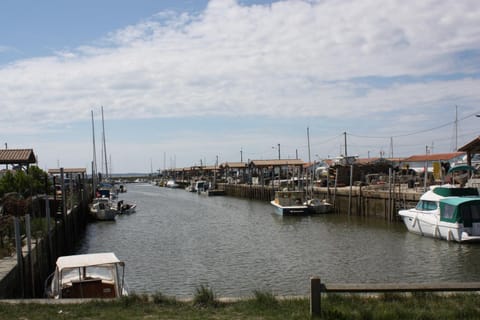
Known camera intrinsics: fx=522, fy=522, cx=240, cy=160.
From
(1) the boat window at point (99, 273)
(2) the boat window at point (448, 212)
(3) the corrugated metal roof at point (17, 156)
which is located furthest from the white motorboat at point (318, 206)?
(1) the boat window at point (99, 273)

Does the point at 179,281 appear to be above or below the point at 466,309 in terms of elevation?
below

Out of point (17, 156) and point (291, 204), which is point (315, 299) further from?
point (291, 204)

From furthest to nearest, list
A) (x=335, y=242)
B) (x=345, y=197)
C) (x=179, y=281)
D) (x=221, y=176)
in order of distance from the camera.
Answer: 1. (x=221, y=176)
2. (x=345, y=197)
3. (x=335, y=242)
4. (x=179, y=281)

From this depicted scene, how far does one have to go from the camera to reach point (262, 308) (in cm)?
1092

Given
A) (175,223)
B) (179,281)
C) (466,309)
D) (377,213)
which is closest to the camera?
(466,309)

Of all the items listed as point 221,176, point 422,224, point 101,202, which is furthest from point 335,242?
point 221,176

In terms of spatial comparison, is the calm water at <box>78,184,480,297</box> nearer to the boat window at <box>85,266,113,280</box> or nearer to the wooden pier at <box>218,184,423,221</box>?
the wooden pier at <box>218,184,423,221</box>

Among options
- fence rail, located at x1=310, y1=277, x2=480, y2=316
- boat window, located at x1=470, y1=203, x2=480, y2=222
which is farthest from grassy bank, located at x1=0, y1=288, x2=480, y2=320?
boat window, located at x1=470, y1=203, x2=480, y2=222

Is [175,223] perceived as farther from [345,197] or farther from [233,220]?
[345,197]

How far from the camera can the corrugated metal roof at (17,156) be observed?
1335 inches

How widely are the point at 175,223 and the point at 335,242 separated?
63.2 feet

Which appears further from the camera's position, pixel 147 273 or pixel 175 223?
pixel 175 223

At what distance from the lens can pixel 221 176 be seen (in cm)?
13962

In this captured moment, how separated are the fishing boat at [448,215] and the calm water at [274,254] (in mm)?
678
